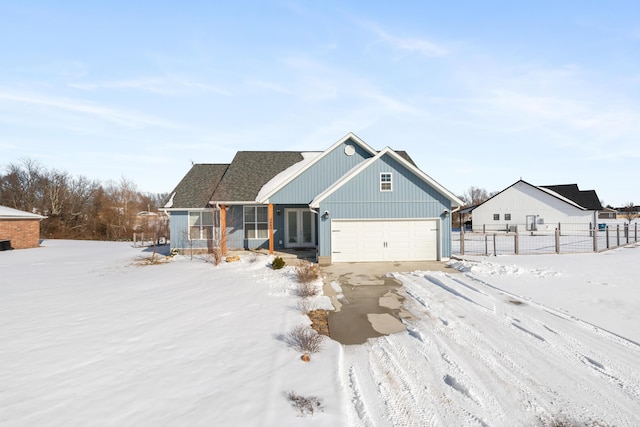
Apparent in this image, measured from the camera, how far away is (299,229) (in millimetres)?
19344

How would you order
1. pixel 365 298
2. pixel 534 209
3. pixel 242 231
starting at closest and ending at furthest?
pixel 365 298, pixel 242 231, pixel 534 209

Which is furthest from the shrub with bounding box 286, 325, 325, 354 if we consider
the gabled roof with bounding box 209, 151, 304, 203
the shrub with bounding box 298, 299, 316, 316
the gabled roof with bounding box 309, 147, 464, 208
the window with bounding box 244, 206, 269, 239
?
the window with bounding box 244, 206, 269, 239

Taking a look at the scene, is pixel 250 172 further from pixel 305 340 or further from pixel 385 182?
pixel 305 340

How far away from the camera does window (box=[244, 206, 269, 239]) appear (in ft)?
62.7

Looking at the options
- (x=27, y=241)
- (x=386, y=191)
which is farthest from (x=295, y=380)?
(x=27, y=241)

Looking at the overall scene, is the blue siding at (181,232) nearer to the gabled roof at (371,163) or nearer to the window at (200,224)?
the window at (200,224)

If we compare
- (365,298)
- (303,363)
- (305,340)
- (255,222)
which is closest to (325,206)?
(255,222)

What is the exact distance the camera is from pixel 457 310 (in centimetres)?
774

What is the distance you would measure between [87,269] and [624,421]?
1755cm

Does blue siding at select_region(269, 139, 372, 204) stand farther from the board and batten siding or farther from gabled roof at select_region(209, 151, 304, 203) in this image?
gabled roof at select_region(209, 151, 304, 203)

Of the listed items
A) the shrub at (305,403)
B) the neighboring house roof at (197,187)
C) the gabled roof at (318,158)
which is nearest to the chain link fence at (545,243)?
the gabled roof at (318,158)

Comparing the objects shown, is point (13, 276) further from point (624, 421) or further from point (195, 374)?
point (624, 421)

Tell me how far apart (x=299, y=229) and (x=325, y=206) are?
4408 mm

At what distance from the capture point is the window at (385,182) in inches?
615
